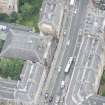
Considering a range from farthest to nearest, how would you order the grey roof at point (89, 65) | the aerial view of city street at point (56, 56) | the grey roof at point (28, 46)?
the grey roof at point (28, 46)
the aerial view of city street at point (56, 56)
the grey roof at point (89, 65)

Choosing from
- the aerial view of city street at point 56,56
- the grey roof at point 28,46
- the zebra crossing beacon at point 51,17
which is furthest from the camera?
the grey roof at point 28,46

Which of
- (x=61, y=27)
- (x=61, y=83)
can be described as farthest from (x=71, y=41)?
(x=61, y=83)

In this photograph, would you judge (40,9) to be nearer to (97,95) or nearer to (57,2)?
(57,2)

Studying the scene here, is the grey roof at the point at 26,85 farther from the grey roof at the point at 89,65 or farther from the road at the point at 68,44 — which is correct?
the grey roof at the point at 89,65

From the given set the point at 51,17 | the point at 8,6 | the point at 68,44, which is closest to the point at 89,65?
the point at 68,44

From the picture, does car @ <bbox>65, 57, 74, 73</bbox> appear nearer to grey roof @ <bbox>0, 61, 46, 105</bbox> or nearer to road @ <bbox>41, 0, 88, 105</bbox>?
road @ <bbox>41, 0, 88, 105</bbox>

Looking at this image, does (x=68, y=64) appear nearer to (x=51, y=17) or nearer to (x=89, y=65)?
(x=89, y=65)

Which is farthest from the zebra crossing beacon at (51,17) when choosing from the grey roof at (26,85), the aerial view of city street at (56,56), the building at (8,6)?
the building at (8,6)

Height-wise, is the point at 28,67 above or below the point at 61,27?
below
